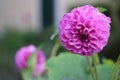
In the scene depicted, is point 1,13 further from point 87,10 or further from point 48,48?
point 87,10

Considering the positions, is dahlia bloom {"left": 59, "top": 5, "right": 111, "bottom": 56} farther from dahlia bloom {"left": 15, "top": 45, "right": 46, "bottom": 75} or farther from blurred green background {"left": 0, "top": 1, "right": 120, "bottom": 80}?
blurred green background {"left": 0, "top": 1, "right": 120, "bottom": 80}

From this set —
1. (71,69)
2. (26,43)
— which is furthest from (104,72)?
(26,43)

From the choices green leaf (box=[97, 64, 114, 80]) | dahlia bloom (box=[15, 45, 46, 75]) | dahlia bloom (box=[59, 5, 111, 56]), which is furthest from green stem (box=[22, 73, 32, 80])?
dahlia bloom (box=[59, 5, 111, 56])

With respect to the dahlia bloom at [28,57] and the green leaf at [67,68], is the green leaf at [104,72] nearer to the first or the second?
the green leaf at [67,68]

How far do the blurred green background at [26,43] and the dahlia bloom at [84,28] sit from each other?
139 inches

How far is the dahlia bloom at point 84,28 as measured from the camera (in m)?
0.91

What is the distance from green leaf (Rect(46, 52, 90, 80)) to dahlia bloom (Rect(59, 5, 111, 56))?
174 millimetres

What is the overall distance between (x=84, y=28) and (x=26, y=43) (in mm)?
4871

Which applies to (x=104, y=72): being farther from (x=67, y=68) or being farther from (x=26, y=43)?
(x=26, y=43)

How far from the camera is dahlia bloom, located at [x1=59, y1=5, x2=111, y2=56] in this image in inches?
35.9

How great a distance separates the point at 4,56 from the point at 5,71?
0.21 m


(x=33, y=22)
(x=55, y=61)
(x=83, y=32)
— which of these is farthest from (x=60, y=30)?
(x=33, y=22)

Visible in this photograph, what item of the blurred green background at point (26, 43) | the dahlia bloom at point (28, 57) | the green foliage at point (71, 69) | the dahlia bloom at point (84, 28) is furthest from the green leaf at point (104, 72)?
the blurred green background at point (26, 43)

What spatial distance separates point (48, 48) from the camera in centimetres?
505
